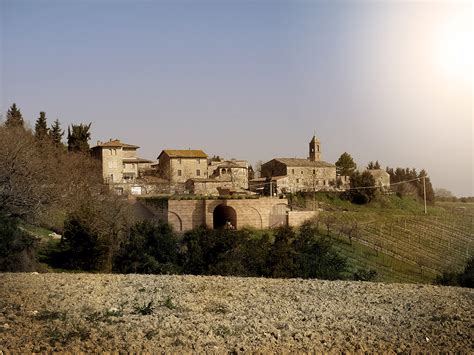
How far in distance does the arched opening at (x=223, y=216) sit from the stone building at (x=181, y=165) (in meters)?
10.0

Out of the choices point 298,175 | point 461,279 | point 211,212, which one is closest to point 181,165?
point 298,175

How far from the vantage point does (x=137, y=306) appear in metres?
7.21

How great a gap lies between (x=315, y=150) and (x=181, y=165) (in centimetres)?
1602

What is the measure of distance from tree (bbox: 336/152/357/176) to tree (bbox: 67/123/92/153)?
80.2ft

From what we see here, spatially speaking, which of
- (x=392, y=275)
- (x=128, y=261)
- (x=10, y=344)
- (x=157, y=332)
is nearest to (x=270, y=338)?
(x=157, y=332)

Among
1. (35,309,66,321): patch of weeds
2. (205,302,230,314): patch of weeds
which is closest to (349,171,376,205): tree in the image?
(205,302,230,314): patch of weeds

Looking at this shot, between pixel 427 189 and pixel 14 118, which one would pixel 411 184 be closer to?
pixel 427 189

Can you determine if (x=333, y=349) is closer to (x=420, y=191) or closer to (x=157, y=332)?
(x=157, y=332)

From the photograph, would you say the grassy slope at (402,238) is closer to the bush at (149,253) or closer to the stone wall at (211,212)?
the stone wall at (211,212)

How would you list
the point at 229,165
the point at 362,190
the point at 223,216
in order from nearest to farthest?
the point at 223,216, the point at 362,190, the point at 229,165

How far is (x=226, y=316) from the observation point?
680 centimetres

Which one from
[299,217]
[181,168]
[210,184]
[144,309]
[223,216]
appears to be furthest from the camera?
[181,168]

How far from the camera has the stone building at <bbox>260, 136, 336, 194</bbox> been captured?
44.9 metres

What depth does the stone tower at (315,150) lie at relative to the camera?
174 feet
